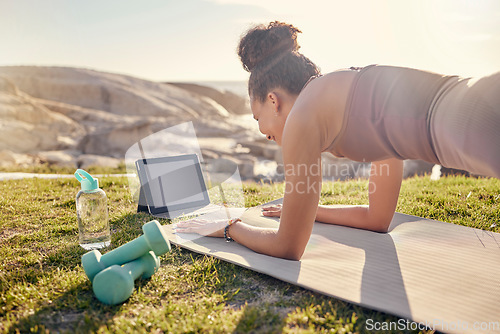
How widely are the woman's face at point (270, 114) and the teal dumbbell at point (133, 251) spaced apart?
759mm

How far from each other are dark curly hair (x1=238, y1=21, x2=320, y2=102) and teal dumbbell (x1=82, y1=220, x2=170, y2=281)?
83cm

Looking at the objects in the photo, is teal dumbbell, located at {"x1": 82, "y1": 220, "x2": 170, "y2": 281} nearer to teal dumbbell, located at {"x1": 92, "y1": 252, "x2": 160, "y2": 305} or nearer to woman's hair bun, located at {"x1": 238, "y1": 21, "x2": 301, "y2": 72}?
teal dumbbell, located at {"x1": 92, "y1": 252, "x2": 160, "y2": 305}

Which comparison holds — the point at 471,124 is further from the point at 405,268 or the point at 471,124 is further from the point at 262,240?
the point at 262,240

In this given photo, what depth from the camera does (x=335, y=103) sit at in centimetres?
164

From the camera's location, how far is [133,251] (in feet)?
5.44

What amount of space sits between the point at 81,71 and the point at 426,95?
23.3 metres

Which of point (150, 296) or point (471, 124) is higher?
point (471, 124)

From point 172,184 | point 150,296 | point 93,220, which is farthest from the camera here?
point 172,184

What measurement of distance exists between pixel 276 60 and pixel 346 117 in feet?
1.52

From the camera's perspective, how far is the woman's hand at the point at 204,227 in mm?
2236

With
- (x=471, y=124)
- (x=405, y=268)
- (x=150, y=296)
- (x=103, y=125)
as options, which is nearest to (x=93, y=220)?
(x=150, y=296)

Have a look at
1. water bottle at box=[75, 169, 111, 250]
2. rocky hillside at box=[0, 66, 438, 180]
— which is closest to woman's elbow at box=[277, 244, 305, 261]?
water bottle at box=[75, 169, 111, 250]

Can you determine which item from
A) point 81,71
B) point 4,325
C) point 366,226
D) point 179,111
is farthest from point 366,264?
point 81,71

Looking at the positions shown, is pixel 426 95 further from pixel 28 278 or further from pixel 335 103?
pixel 28 278
